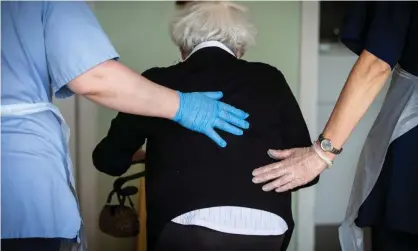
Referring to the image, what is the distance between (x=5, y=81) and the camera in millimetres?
959

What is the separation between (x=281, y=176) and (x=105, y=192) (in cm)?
119

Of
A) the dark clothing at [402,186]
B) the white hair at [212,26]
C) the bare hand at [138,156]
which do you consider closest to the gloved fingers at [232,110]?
the white hair at [212,26]

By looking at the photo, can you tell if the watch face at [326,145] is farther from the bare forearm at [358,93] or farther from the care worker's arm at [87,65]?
the care worker's arm at [87,65]

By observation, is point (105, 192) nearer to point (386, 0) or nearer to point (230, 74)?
point (230, 74)

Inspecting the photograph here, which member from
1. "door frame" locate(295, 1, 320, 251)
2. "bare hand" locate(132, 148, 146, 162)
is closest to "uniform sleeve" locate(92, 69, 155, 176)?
"bare hand" locate(132, 148, 146, 162)

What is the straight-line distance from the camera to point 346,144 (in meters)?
2.45

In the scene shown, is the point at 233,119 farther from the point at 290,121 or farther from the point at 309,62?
the point at 309,62

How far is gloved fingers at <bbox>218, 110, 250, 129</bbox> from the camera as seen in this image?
115 cm

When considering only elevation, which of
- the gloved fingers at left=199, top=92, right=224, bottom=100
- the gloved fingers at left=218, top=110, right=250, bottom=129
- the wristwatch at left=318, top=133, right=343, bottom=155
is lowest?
the wristwatch at left=318, top=133, right=343, bottom=155

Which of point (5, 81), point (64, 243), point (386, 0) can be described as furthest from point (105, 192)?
point (386, 0)

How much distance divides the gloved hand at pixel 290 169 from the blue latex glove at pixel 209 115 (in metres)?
0.11

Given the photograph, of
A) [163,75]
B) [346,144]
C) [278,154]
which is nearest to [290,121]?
[278,154]

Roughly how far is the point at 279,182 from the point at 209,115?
0.78 ft

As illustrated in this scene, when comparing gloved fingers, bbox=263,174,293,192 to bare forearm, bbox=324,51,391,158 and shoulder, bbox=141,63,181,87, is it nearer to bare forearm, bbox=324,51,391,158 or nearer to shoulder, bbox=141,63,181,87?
bare forearm, bbox=324,51,391,158
